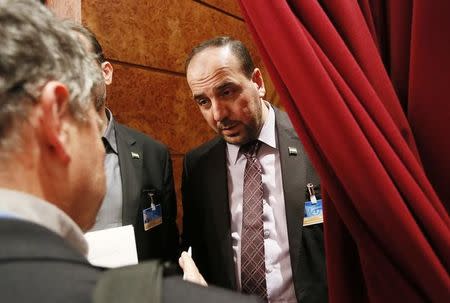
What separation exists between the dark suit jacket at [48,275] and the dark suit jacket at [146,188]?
1261mm

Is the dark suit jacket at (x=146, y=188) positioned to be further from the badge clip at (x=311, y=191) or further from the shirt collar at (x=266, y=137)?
the badge clip at (x=311, y=191)

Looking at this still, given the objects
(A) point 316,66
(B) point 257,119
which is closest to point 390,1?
(A) point 316,66

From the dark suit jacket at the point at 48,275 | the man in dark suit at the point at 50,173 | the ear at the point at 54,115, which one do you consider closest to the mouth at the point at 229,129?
the man in dark suit at the point at 50,173

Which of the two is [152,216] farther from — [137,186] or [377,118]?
[377,118]

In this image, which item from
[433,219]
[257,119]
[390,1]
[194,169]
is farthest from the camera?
[194,169]

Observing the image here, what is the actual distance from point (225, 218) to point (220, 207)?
0.05 meters

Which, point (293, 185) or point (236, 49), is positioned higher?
point (236, 49)

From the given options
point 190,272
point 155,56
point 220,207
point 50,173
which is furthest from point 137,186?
point 50,173

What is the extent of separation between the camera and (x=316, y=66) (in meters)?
0.60

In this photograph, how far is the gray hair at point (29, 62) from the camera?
55 centimetres

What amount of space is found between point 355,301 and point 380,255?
13cm

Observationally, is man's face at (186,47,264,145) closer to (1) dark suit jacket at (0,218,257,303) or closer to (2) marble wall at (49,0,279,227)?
(2) marble wall at (49,0,279,227)

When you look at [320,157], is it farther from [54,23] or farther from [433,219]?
[54,23]

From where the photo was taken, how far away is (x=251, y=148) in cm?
170
